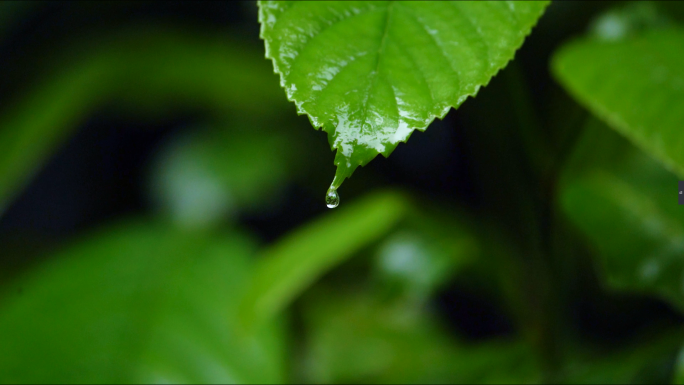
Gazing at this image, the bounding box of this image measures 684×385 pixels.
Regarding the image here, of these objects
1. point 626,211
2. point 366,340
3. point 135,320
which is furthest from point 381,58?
point 366,340

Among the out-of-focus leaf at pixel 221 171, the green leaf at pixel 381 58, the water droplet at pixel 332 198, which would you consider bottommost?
the out-of-focus leaf at pixel 221 171

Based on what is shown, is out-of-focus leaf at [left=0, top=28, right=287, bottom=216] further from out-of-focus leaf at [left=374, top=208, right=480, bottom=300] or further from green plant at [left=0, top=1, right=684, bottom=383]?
out-of-focus leaf at [left=374, top=208, right=480, bottom=300]

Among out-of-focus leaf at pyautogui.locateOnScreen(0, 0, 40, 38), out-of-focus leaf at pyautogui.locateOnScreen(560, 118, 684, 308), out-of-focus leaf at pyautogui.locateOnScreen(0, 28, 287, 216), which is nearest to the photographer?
out-of-focus leaf at pyautogui.locateOnScreen(560, 118, 684, 308)

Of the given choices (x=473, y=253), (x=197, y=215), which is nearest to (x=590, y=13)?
(x=473, y=253)

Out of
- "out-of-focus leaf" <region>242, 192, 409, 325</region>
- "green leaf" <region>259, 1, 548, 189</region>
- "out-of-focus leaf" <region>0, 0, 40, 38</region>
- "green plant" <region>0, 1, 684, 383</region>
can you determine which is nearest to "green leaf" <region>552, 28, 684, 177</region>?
"green plant" <region>0, 1, 684, 383</region>

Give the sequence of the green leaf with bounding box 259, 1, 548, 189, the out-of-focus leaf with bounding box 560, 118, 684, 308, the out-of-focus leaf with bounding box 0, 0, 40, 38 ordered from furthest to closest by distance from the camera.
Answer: the out-of-focus leaf with bounding box 0, 0, 40, 38, the out-of-focus leaf with bounding box 560, 118, 684, 308, the green leaf with bounding box 259, 1, 548, 189

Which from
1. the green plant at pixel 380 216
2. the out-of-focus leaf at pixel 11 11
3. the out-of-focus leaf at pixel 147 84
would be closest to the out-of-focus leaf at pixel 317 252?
the green plant at pixel 380 216

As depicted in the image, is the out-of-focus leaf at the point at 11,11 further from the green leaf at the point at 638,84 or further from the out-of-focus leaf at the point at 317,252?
the green leaf at the point at 638,84
